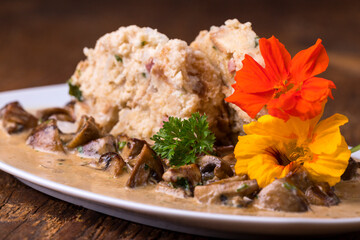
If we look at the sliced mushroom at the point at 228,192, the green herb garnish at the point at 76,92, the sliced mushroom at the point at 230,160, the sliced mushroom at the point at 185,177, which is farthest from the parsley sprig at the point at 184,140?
the green herb garnish at the point at 76,92

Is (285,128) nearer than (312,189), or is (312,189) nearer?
(312,189)

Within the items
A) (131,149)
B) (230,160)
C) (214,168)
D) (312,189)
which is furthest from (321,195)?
(131,149)

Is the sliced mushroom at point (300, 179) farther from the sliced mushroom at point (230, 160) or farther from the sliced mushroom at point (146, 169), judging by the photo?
the sliced mushroom at point (146, 169)

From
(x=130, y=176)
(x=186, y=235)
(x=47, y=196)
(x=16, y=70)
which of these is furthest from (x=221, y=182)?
(x=16, y=70)

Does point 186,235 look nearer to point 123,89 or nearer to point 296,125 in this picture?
point 296,125

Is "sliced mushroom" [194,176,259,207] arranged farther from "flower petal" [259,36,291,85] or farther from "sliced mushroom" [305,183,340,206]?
"flower petal" [259,36,291,85]

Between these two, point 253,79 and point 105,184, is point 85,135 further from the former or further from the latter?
point 253,79
